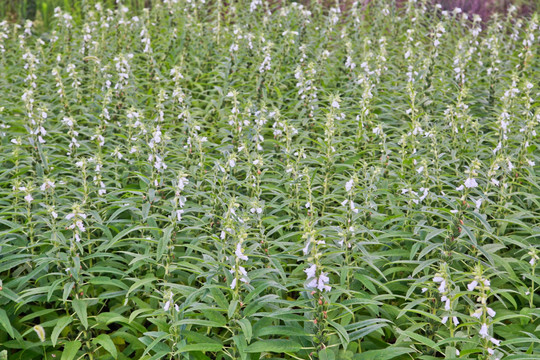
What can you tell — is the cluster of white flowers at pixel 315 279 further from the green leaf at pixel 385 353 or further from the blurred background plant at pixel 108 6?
the blurred background plant at pixel 108 6

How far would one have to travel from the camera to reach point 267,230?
4.47 m

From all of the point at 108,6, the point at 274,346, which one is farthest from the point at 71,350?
the point at 108,6

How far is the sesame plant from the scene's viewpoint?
3.20m

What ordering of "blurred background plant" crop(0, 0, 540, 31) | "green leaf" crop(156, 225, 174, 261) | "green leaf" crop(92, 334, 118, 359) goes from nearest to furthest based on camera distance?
"green leaf" crop(92, 334, 118, 359)
"green leaf" crop(156, 225, 174, 261)
"blurred background plant" crop(0, 0, 540, 31)

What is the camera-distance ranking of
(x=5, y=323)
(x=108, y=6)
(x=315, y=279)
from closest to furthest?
(x=315, y=279)
(x=5, y=323)
(x=108, y=6)

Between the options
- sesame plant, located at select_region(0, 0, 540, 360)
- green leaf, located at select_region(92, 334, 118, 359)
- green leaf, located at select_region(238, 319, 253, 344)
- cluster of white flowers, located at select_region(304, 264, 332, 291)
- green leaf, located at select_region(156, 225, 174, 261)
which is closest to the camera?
cluster of white flowers, located at select_region(304, 264, 332, 291)

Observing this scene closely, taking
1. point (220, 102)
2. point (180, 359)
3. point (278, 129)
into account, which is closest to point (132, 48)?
point (220, 102)

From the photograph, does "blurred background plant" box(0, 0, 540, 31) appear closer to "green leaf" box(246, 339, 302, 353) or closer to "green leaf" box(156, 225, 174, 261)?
"green leaf" box(156, 225, 174, 261)

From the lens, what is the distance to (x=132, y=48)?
7699 millimetres

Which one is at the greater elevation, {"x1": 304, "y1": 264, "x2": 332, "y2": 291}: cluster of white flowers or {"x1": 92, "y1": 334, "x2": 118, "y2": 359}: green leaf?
{"x1": 304, "y1": 264, "x2": 332, "y2": 291}: cluster of white flowers

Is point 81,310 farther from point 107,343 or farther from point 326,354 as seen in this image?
point 326,354

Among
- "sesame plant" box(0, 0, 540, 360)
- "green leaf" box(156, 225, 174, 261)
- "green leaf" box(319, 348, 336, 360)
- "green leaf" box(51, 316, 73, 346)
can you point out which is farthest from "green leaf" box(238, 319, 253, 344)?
"green leaf" box(51, 316, 73, 346)

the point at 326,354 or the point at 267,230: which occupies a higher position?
the point at 326,354

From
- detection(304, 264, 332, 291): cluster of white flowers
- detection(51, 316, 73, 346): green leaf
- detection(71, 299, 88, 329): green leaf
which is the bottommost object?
detection(51, 316, 73, 346): green leaf
